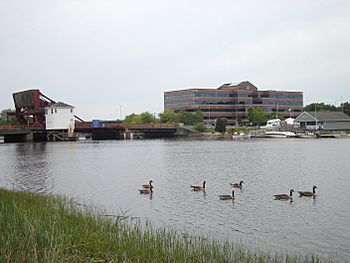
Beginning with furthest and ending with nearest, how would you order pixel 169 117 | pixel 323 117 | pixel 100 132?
pixel 169 117
pixel 323 117
pixel 100 132

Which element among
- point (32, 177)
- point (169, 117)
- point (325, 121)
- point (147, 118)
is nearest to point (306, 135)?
point (325, 121)

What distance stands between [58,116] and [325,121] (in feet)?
299

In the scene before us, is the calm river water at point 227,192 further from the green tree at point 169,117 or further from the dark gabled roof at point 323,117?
the green tree at point 169,117

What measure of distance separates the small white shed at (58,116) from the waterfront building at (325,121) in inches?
3251

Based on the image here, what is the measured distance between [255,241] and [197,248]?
5.39 metres

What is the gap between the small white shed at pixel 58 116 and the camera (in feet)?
399

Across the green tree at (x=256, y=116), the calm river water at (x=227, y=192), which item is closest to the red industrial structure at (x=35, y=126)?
the green tree at (x=256, y=116)

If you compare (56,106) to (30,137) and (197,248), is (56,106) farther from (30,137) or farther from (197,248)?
(197,248)

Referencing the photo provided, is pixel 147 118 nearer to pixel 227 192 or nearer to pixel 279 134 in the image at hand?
pixel 279 134

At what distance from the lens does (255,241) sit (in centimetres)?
1802

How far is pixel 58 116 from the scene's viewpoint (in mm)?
121625

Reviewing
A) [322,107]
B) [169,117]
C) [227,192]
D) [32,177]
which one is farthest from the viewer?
[322,107]

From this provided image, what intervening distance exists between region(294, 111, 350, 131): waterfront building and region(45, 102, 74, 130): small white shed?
82.6 meters

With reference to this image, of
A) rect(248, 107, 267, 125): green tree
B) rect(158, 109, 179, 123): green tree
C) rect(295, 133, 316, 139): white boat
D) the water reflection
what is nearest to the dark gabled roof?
rect(295, 133, 316, 139): white boat
